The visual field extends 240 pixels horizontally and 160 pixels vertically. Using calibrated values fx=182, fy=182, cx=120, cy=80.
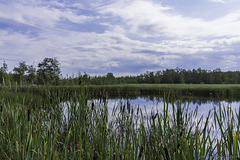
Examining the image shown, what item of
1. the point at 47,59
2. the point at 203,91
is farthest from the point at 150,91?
the point at 47,59

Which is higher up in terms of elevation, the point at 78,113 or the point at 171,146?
the point at 78,113

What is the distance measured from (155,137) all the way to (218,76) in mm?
74618

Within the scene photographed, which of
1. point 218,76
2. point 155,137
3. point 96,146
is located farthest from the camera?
point 218,76

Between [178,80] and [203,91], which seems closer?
[203,91]

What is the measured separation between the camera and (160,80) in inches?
2928

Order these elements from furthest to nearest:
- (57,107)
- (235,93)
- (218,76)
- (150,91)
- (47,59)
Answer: (218,76), (47,59), (150,91), (235,93), (57,107)

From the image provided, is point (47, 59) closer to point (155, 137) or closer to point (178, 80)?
point (155, 137)

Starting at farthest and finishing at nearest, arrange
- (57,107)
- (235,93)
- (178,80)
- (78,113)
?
(178,80) < (235,93) < (57,107) < (78,113)

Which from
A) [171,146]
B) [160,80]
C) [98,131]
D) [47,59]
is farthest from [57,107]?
[160,80]

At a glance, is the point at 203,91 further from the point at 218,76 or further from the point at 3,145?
the point at 218,76

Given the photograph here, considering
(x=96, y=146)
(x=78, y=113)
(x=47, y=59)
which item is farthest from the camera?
(x=47, y=59)

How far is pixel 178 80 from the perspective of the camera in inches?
2881

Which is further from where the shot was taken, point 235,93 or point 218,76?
point 218,76

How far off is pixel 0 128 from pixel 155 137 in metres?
2.48
